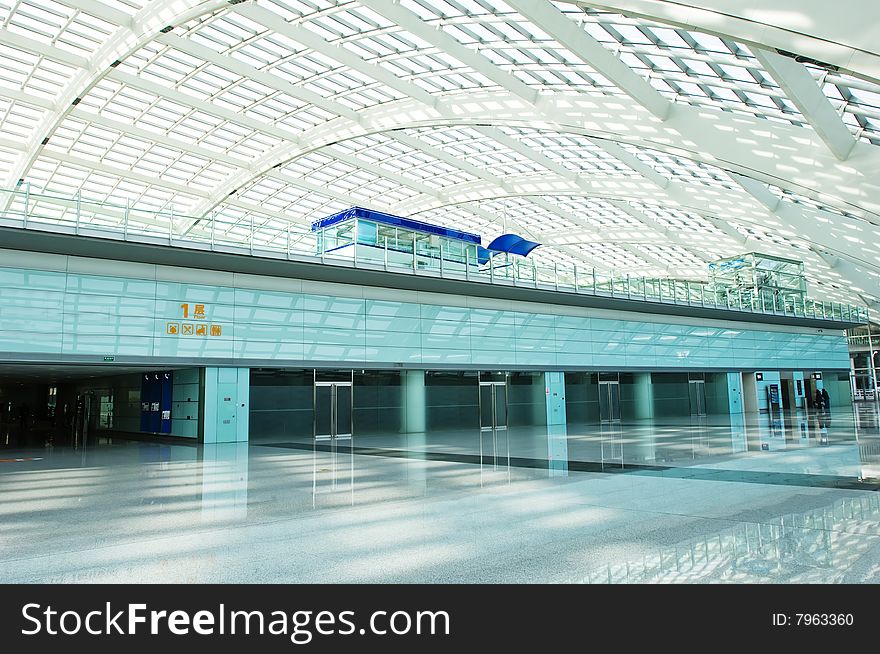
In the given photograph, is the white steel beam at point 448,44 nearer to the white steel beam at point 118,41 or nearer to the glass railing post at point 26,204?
the white steel beam at point 118,41

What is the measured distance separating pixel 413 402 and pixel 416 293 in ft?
15.5

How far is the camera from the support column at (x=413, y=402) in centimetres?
2748

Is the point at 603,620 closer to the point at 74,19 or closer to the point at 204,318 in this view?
the point at 204,318

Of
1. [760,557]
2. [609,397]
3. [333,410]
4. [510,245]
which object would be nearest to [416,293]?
[510,245]

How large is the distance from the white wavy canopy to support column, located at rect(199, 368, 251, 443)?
1258 centimetres

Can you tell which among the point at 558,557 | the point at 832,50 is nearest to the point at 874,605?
the point at 558,557

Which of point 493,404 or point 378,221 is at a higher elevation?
point 378,221

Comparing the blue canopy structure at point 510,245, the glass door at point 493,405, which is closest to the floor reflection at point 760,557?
the glass door at point 493,405

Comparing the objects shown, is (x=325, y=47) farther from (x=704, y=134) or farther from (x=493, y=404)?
(x=493, y=404)

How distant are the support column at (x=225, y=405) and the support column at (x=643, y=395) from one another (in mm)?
23640

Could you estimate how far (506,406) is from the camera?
1215 inches

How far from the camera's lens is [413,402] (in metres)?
27.8

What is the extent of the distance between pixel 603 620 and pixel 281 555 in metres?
3.15

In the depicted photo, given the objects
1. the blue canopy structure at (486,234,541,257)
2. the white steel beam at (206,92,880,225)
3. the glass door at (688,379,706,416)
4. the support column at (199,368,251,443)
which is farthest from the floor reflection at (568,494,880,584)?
the glass door at (688,379,706,416)
